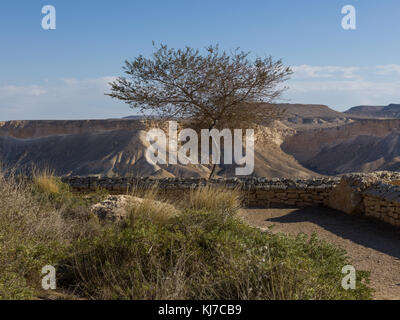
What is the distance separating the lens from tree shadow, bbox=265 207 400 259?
24.2 feet

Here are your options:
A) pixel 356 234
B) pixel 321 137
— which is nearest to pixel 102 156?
pixel 321 137

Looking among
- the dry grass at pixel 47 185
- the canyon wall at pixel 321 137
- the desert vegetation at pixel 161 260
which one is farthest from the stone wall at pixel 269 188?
the canyon wall at pixel 321 137

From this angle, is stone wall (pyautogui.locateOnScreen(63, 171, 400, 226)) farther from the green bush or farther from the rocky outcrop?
the green bush

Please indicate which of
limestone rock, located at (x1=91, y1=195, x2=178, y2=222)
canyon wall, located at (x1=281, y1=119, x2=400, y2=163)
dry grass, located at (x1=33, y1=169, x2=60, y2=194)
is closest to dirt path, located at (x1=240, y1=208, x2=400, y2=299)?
limestone rock, located at (x1=91, y1=195, x2=178, y2=222)

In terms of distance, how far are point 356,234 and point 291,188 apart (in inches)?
107

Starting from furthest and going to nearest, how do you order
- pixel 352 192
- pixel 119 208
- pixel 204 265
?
pixel 352 192 → pixel 119 208 → pixel 204 265

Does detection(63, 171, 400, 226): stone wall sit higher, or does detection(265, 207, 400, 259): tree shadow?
detection(63, 171, 400, 226): stone wall

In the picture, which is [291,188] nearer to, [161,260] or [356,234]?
[356,234]

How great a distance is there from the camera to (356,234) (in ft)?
26.6

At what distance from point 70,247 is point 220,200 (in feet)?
11.9

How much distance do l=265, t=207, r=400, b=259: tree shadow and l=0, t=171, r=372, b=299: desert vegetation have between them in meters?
2.34

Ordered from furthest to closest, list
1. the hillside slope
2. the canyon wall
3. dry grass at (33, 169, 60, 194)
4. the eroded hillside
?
the canyon wall, the eroded hillside, the hillside slope, dry grass at (33, 169, 60, 194)
